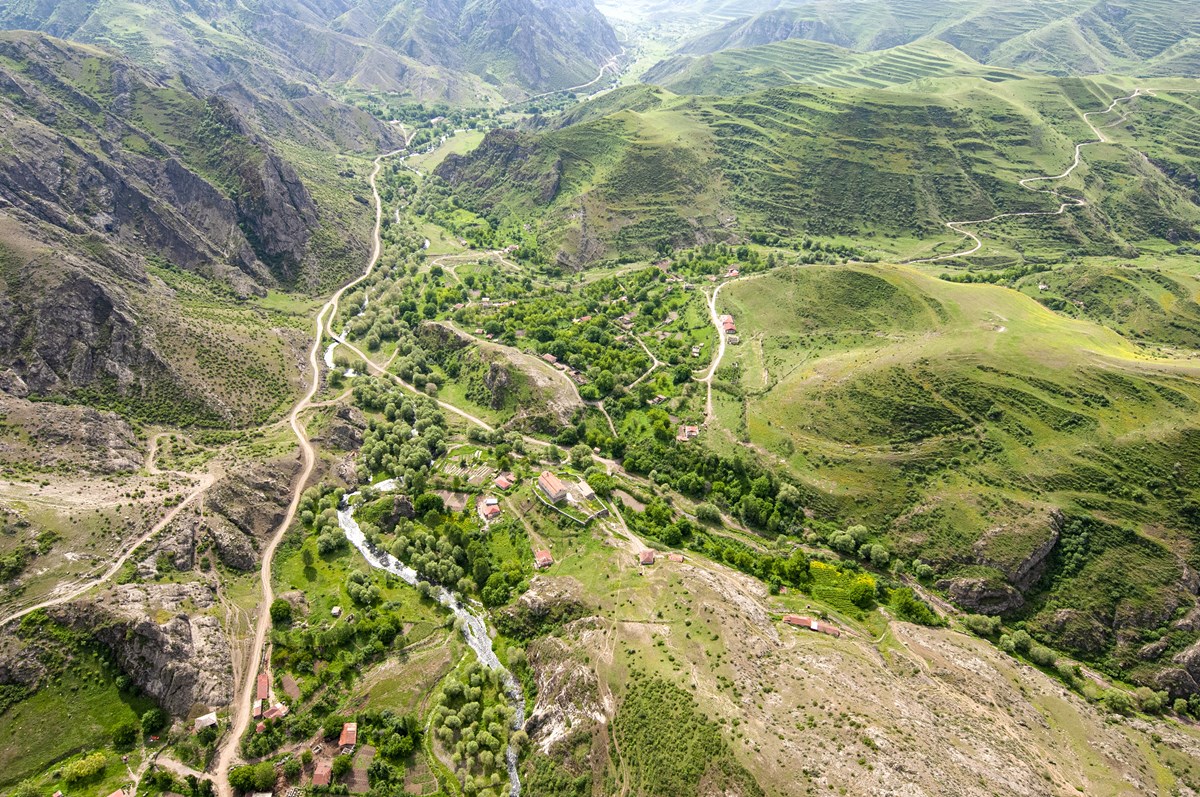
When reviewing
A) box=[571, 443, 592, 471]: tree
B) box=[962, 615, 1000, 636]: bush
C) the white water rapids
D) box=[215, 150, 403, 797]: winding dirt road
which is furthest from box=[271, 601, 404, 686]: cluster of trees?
box=[962, 615, 1000, 636]: bush

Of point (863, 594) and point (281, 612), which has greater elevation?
point (863, 594)

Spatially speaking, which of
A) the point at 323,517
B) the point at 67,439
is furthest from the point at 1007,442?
the point at 67,439

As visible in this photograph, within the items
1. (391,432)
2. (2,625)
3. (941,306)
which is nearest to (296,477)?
(391,432)

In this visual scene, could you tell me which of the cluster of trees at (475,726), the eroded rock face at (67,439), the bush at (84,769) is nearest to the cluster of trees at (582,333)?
the cluster of trees at (475,726)

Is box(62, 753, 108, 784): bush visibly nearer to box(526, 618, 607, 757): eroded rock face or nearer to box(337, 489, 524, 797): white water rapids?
box(337, 489, 524, 797): white water rapids

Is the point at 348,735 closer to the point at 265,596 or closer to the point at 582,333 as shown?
the point at 265,596

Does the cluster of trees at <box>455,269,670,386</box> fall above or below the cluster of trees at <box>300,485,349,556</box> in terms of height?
above

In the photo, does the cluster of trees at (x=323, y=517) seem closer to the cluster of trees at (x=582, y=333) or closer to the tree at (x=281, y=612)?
the tree at (x=281, y=612)
